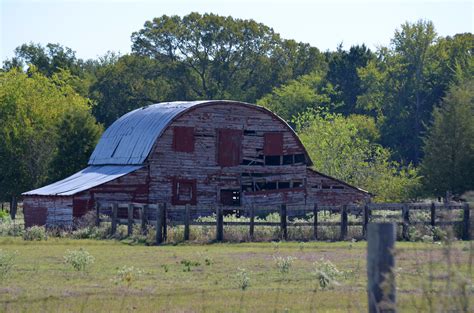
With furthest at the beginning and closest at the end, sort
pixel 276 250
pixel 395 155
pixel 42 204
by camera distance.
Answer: pixel 395 155 < pixel 42 204 < pixel 276 250

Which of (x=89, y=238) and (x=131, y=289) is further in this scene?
(x=89, y=238)

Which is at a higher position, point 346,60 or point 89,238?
point 346,60

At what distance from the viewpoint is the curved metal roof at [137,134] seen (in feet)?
178

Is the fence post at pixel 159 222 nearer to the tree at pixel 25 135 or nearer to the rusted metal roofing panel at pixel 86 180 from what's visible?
the rusted metal roofing panel at pixel 86 180

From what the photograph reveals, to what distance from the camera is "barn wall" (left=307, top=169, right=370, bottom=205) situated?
58500 mm

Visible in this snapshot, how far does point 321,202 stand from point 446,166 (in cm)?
885

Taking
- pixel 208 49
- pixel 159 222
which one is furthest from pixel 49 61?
pixel 159 222

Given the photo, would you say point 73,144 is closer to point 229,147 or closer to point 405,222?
point 229,147

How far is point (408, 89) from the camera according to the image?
3728 inches

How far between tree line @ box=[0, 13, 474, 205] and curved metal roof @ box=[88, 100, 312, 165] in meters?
5.68

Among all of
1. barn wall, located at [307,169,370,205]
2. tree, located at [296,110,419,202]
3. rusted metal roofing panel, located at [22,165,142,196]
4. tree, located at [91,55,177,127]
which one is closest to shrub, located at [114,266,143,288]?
rusted metal roofing panel, located at [22,165,142,196]

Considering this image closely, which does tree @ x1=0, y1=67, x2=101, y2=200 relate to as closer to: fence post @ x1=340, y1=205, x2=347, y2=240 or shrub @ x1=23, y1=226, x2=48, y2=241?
shrub @ x1=23, y1=226, x2=48, y2=241

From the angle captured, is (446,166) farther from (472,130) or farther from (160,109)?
(160,109)

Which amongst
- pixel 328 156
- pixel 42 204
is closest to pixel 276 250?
pixel 42 204
